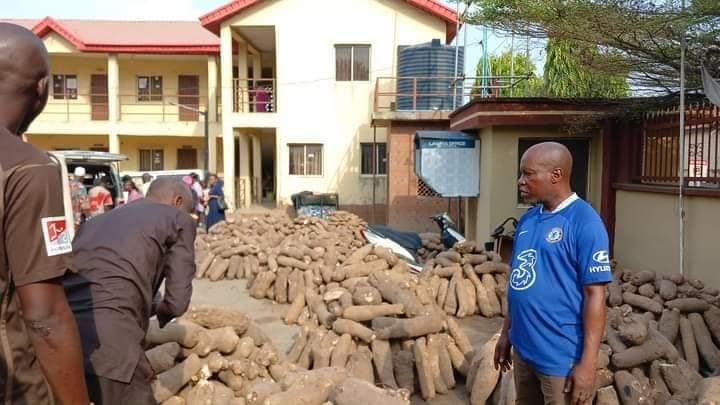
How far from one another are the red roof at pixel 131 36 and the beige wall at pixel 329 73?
3.39 meters

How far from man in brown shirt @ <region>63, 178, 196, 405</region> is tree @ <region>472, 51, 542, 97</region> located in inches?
487

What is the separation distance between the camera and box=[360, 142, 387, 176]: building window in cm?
1842

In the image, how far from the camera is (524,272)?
288 centimetres

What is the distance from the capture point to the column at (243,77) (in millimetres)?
18812

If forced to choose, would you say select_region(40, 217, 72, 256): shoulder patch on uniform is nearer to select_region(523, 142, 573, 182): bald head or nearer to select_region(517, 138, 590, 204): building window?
select_region(523, 142, 573, 182): bald head

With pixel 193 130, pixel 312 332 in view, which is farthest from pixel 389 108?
pixel 312 332

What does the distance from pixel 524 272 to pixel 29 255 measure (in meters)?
2.21

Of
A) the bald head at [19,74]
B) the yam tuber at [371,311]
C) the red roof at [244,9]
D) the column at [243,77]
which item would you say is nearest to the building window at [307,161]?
the column at [243,77]

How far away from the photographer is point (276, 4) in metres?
18.3

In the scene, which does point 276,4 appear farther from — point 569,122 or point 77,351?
point 77,351

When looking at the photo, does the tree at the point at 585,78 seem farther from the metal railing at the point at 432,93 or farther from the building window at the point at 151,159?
the building window at the point at 151,159

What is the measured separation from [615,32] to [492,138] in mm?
3132

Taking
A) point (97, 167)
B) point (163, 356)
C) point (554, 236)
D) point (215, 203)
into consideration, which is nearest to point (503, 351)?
point (554, 236)

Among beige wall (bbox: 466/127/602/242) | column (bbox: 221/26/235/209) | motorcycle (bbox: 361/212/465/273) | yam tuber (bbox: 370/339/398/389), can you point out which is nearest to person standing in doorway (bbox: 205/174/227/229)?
motorcycle (bbox: 361/212/465/273)
